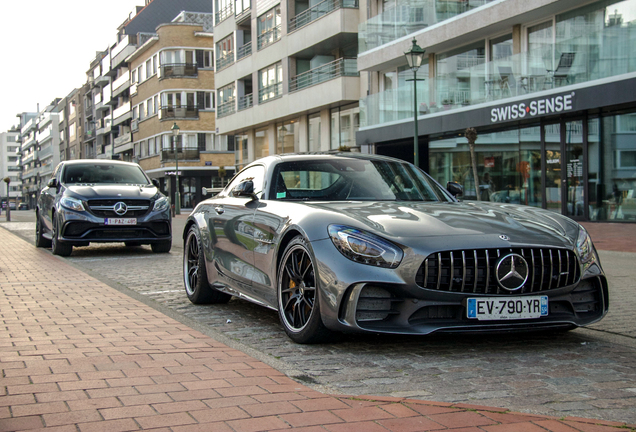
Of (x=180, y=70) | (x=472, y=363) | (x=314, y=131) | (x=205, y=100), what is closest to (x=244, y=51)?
(x=314, y=131)

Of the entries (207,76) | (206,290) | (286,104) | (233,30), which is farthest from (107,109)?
(206,290)

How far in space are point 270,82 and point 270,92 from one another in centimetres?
52

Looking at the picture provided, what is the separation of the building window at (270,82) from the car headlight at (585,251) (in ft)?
104

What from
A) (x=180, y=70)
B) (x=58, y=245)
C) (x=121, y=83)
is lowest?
(x=58, y=245)

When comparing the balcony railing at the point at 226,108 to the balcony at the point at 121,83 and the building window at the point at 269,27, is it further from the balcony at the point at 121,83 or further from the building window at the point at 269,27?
the balcony at the point at 121,83

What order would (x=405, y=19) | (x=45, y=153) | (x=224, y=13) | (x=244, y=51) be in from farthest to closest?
(x=45, y=153), (x=224, y=13), (x=244, y=51), (x=405, y=19)

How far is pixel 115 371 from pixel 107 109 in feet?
296

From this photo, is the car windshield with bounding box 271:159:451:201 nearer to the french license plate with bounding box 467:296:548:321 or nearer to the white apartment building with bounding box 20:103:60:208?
the french license plate with bounding box 467:296:548:321

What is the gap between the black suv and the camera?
1234 cm

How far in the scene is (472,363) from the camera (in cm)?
433

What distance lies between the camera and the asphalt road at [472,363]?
3.59 m

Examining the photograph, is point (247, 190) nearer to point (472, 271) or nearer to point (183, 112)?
point (472, 271)

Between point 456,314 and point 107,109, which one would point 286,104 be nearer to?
point 456,314

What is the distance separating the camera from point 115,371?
13.3 feet
